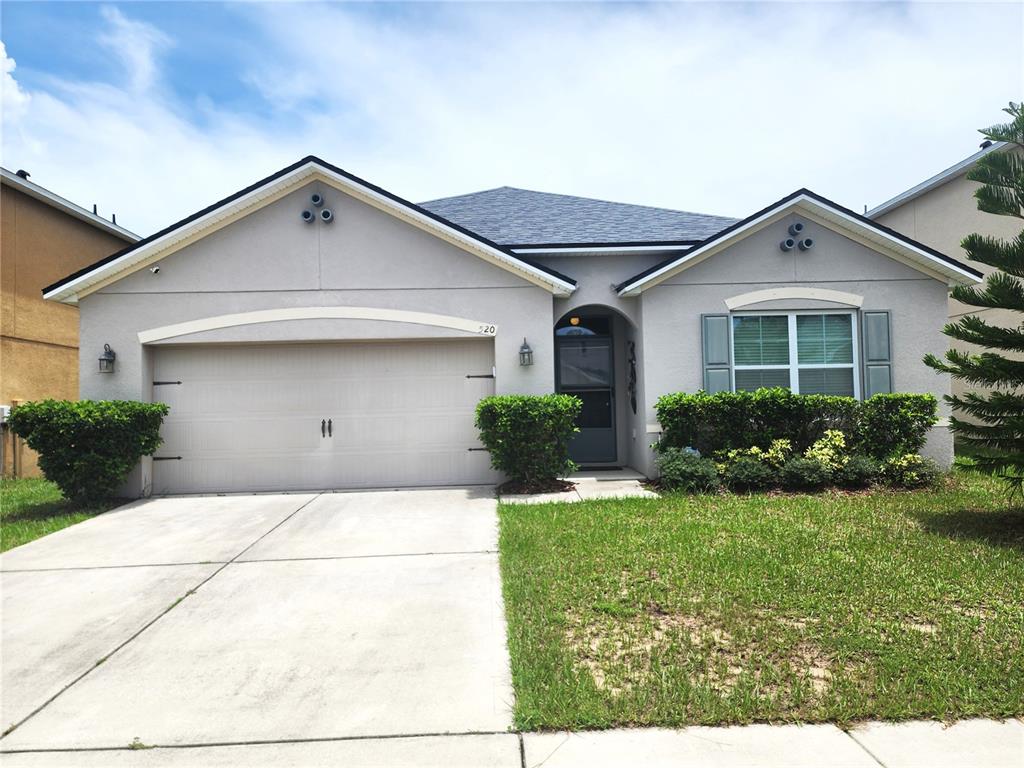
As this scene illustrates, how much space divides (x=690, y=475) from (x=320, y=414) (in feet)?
19.4

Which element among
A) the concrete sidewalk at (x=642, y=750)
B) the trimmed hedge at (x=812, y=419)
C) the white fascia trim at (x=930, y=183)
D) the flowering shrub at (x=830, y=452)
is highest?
the white fascia trim at (x=930, y=183)

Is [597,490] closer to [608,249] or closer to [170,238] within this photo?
[608,249]

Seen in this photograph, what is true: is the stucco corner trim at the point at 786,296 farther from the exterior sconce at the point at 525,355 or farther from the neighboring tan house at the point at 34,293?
the neighboring tan house at the point at 34,293

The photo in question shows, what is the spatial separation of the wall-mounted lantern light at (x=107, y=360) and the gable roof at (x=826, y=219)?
8.27 meters

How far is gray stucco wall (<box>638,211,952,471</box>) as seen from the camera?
10.4 metres

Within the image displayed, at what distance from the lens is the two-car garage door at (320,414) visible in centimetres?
1034

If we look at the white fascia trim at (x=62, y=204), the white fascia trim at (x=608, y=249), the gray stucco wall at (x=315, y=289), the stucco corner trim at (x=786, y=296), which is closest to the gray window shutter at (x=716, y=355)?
the stucco corner trim at (x=786, y=296)

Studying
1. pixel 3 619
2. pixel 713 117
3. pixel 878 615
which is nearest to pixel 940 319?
pixel 713 117

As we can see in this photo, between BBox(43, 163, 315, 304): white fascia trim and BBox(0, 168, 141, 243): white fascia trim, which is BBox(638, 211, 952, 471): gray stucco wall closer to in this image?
BBox(43, 163, 315, 304): white fascia trim

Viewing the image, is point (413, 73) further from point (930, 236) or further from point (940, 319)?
point (930, 236)

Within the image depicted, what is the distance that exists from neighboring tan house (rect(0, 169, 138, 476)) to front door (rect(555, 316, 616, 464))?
11.0 metres

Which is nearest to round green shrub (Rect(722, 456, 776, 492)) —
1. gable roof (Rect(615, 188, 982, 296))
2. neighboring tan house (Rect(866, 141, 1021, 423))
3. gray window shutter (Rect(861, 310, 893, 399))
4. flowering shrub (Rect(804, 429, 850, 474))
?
flowering shrub (Rect(804, 429, 850, 474))

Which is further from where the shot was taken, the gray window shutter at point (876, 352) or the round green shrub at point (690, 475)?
the gray window shutter at point (876, 352)

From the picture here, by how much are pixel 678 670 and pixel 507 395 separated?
21.8ft
